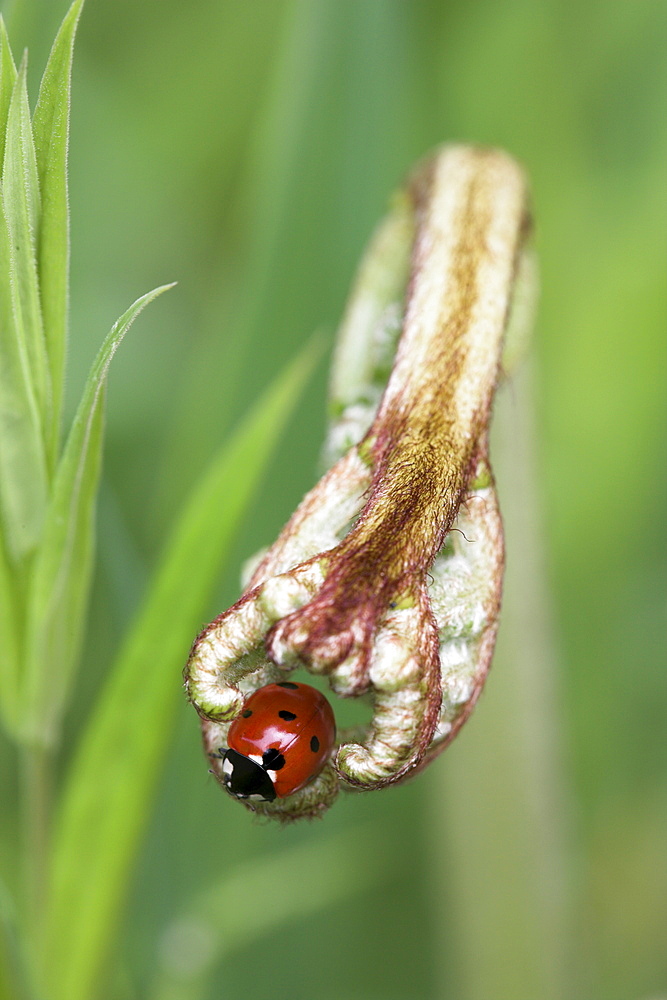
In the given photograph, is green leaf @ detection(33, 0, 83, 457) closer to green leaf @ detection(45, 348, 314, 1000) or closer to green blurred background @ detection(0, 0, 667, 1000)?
green leaf @ detection(45, 348, 314, 1000)

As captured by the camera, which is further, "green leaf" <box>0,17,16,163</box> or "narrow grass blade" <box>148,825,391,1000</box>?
"narrow grass blade" <box>148,825,391,1000</box>

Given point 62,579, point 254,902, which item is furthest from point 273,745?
point 254,902

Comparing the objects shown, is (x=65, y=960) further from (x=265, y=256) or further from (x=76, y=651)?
(x=265, y=256)

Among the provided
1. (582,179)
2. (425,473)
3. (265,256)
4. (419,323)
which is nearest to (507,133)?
(582,179)

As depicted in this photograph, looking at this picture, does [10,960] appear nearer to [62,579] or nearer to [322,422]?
[62,579]

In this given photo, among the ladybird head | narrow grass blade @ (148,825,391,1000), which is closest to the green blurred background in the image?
narrow grass blade @ (148,825,391,1000)

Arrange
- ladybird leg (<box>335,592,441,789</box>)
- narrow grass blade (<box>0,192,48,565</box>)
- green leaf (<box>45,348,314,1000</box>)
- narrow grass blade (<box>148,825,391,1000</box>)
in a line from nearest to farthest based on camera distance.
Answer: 1. ladybird leg (<box>335,592,441,789</box>)
2. narrow grass blade (<box>0,192,48,565</box>)
3. green leaf (<box>45,348,314,1000</box>)
4. narrow grass blade (<box>148,825,391,1000</box>)

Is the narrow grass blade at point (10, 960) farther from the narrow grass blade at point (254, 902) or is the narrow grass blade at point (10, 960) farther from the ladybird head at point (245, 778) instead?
the narrow grass blade at point (254, 902)
